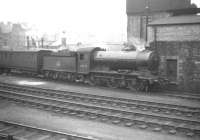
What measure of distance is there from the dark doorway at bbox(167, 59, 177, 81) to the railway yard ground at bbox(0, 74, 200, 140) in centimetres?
419

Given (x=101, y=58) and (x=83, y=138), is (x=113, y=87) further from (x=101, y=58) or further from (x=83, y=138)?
(x=83, y=138)

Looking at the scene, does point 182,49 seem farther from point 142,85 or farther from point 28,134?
point 28,134

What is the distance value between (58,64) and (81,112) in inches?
432

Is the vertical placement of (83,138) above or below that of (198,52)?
below

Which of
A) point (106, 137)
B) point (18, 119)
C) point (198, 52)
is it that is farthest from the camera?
point (198, 52)

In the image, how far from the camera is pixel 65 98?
1359cm

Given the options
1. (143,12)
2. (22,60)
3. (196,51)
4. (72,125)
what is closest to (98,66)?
(196,51)

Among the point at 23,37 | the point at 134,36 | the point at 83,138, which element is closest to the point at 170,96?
the point at 83,138

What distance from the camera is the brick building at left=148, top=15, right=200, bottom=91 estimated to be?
685 inches

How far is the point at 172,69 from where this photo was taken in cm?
1855

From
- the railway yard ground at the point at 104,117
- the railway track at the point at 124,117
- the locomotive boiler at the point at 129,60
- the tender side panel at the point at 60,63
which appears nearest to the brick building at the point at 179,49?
the locomotive boiler at the point at 129,60

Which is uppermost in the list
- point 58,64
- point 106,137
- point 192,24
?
point 192,24

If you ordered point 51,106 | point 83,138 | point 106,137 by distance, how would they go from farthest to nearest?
point 51,106
point 106,137
point 83,138

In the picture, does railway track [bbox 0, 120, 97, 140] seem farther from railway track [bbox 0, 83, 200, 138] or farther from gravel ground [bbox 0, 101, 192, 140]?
railway track [bbox 0, 83, 200, 138]
